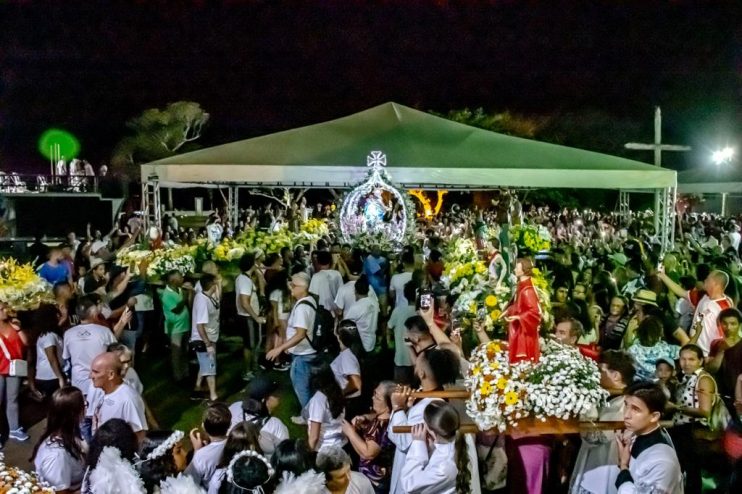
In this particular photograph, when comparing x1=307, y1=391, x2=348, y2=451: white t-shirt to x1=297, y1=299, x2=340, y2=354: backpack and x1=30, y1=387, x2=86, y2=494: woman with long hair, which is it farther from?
x1=297, y1=299, x2=340, y2=354: backpack

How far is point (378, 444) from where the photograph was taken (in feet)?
15.4

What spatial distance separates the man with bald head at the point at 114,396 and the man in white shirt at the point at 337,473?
1630 millimetres

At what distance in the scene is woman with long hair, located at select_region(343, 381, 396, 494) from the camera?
463 centimetres

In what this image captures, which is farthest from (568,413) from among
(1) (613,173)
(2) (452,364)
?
(1) (613,173)

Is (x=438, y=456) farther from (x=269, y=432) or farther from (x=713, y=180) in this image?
(x=713, y=180)

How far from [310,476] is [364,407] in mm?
4304

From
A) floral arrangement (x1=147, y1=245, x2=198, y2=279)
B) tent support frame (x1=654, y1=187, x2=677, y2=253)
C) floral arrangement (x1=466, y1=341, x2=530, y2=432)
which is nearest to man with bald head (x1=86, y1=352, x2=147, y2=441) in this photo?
floral arrangement (x1=466, y1=341, x2=530, y2=432)

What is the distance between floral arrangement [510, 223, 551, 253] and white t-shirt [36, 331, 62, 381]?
7443mm

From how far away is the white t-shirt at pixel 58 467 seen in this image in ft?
13.0

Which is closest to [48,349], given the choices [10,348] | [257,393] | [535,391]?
[10,348]

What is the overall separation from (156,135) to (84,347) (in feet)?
143

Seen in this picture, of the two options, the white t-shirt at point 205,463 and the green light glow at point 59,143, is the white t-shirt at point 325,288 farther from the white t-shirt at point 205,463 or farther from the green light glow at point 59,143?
the green light glow at point 59,143

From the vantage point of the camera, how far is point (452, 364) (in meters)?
4.61

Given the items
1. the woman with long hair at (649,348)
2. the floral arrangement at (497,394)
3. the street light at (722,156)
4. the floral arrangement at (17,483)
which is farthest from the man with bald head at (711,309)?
the street light at (722,156)
